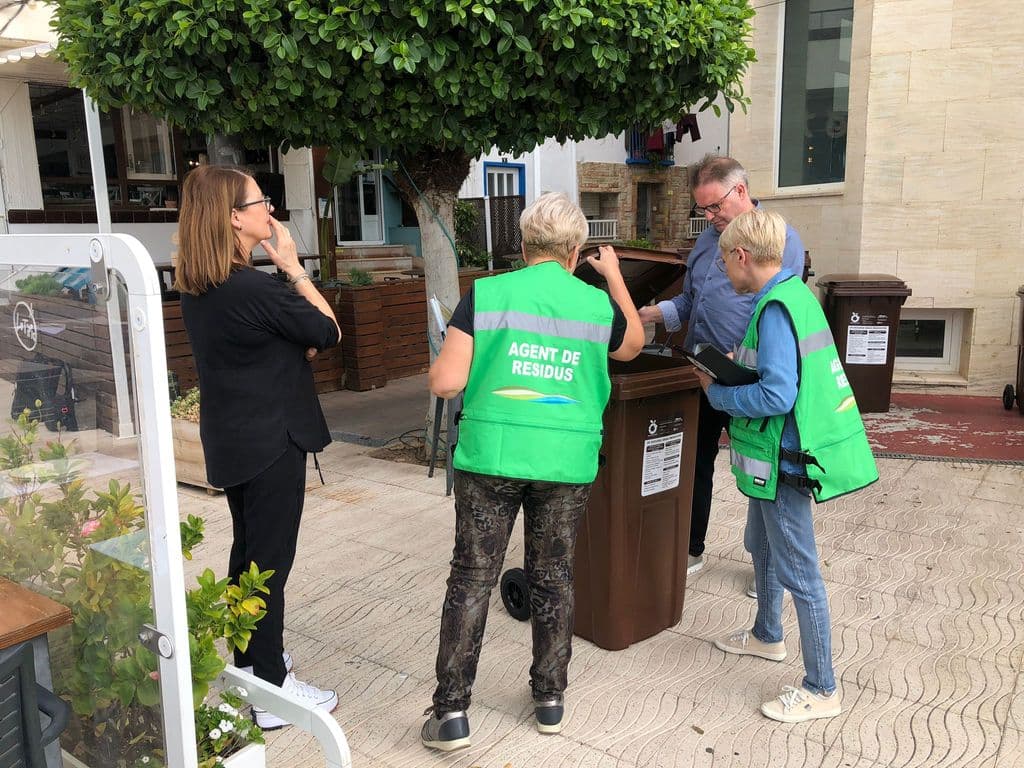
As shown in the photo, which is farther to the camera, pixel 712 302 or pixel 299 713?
pixel 712 302

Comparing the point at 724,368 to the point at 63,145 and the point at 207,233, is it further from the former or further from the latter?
the point at 63,145

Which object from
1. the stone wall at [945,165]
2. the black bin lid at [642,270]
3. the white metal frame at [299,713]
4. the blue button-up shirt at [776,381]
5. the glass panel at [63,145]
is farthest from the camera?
the glass panel at [63,145]

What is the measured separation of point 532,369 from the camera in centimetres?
257

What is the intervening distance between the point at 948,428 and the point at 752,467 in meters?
5.00

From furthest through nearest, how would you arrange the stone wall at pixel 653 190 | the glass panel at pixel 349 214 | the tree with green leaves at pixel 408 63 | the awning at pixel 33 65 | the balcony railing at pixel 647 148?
the balcony railing at pixel 647 148 → the stone wall at pixel 653 190 → the glass panel at pixel 349 214 → the awning at pixel 33 65 → the tree with green leaves at pixel 408 63

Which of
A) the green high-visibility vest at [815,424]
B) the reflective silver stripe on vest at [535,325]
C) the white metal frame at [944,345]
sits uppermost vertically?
the reflective silver stripe on vest at [535,325]

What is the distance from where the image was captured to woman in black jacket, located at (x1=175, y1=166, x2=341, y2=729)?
2.55 m

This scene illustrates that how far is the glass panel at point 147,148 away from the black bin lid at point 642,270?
8850 mm

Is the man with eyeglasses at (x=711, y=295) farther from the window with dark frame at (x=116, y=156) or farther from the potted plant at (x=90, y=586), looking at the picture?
the window with dark frame at (x=116, y=156)

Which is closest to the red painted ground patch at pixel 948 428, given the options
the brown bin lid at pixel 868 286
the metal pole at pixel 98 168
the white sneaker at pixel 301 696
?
the brown bin lid at pixel 868 286

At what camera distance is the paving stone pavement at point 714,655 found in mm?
2822

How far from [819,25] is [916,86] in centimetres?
153

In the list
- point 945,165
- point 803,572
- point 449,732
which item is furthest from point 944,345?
point 449,732

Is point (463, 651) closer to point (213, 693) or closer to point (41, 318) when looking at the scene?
point (213, 693)
